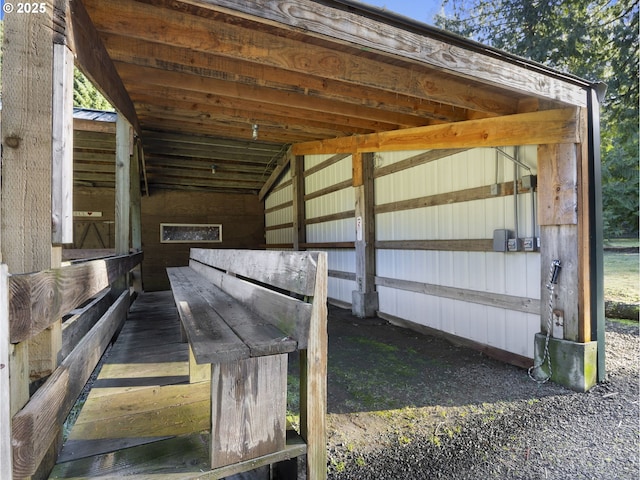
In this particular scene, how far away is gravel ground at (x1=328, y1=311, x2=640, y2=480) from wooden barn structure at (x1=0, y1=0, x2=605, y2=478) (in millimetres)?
352

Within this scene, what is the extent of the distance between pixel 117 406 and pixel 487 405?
2505mm

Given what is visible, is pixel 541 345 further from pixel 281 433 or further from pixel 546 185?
pixel 281 433

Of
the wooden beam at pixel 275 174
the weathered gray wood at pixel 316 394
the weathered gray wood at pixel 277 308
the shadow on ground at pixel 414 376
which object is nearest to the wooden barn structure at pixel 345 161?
the shadow on ground at pixel 414 376

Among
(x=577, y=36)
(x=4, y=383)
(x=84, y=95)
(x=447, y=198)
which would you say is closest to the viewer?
(x=4, y=383)

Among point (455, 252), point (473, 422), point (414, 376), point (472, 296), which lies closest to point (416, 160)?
point (455, 252)

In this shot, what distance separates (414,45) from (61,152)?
2.06 metres

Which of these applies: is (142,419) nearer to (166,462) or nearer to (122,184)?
(166,462)

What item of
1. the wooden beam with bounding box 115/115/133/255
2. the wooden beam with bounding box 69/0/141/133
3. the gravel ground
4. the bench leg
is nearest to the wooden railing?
the bench leg

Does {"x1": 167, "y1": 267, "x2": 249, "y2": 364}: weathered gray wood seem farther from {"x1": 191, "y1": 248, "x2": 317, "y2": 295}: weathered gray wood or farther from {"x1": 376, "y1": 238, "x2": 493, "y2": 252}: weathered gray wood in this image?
{"x1": 376, "y1": 238, "x2": 493, "y2": 252}: weathered gray wood

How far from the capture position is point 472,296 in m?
3.97

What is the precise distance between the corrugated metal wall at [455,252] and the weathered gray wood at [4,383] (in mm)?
3684

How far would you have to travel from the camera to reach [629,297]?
588 cm

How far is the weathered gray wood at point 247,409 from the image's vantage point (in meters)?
1.21

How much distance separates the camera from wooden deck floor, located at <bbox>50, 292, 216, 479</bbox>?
1.31 metres
